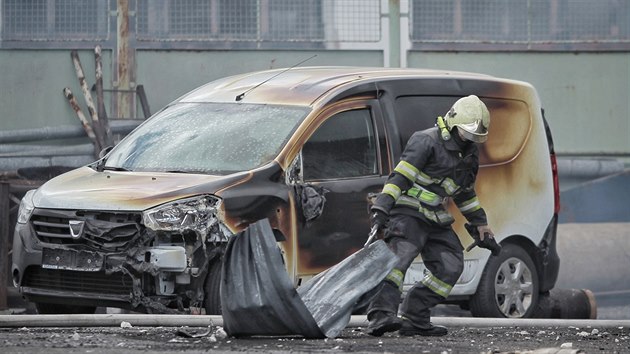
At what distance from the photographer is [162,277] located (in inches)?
393

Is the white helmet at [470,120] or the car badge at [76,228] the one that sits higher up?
the white helmet at [470,120]

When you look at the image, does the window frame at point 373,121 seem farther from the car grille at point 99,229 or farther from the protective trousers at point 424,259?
the car grille at point 99,229

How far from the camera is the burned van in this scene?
32.8 feet

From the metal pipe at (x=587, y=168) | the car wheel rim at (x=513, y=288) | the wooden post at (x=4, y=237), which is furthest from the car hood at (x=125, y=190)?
the metal pipe at (x=587, y=168)

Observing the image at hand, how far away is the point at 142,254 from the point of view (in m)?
9.94

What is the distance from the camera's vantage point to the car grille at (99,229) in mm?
9945

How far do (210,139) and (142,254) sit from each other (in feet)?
4.29

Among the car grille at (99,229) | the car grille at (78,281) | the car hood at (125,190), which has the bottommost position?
the car grille at (78,281)

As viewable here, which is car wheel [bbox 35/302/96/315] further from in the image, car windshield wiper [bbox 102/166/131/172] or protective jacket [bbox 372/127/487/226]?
Result: protective jacket [bbox 372/127/487/226]

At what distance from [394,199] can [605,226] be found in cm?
757

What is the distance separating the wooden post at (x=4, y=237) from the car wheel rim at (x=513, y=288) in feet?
13.7

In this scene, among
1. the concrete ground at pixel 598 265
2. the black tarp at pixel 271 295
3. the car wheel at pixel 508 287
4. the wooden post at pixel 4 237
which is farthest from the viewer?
the concrete ground at pixel 598 265

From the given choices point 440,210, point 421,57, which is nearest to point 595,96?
point 421,57

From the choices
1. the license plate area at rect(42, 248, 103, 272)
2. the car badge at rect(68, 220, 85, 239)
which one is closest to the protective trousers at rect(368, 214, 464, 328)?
the license plate area at rect(42, 248, 103, 272)
